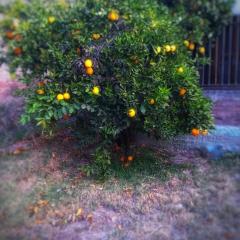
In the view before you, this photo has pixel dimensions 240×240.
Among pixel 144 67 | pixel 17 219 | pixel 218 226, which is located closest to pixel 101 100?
pixel 144 67

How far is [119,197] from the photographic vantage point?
4.01 meters

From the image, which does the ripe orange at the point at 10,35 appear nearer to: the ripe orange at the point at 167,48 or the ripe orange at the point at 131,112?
the ripe orange at the point at 167,48

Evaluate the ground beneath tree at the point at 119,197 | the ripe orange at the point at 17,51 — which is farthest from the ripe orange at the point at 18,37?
the ground beneath tree at the point at 119,197

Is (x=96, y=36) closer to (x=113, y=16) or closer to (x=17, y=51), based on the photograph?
(x=113, y=16)

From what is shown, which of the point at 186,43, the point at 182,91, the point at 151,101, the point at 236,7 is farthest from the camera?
the point at 236,7

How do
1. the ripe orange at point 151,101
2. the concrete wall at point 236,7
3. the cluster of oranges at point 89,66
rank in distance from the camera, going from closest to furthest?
1. the ripe orange at point 151,101
2. the cluster of oranges at point 89,66
3. the concrete wall at point 236,7

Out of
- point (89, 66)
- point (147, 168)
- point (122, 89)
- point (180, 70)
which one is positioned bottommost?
point (147, 168)

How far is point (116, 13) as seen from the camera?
526cm

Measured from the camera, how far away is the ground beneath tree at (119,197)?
340cm

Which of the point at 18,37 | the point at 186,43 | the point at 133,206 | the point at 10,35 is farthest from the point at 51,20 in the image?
the point at 133,206

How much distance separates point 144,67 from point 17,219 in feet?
6.30

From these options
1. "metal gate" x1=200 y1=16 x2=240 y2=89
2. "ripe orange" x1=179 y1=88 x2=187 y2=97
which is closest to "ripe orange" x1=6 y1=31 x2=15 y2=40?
"metal gate" x1=200 y1=16 x2=240 y2=89

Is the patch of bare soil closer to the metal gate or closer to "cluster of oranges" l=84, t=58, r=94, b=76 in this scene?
"cluster of oranges" l=84, t=58, r=94, b=76

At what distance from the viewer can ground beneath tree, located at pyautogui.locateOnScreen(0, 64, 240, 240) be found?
134 inches
